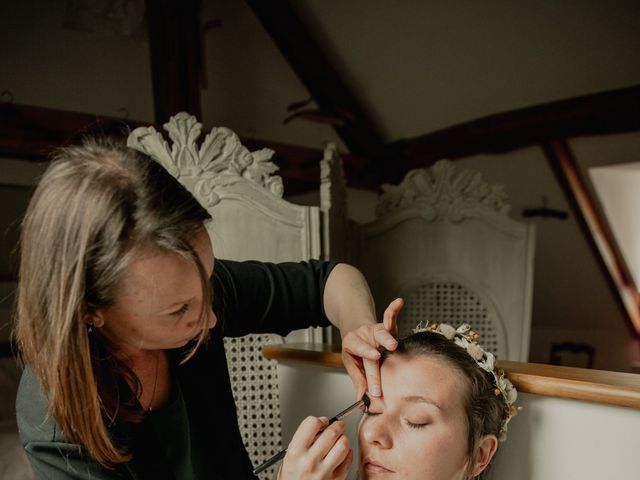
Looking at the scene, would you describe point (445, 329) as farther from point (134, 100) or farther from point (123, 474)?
point (134, 100)

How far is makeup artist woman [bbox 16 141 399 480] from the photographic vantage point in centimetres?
74

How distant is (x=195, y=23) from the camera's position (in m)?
3.35

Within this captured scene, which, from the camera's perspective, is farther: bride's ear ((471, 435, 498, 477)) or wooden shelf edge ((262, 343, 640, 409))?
bride's ear ((471, 435, 498, 477))

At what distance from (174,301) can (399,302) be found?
1.42 ft

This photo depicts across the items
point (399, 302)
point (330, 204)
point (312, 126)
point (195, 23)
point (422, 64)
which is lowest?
point (399, 302)

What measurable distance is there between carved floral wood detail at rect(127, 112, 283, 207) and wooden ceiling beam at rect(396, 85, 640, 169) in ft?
7.91

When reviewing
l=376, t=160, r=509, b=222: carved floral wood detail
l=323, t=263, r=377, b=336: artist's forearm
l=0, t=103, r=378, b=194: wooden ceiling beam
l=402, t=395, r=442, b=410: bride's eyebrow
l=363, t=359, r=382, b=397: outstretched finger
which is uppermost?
l=0, t=103, r=378, b=194: wooden ceiling beam

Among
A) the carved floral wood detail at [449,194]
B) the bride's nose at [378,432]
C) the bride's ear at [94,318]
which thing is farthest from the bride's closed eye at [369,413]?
the carved floral wood detail at [449,194]

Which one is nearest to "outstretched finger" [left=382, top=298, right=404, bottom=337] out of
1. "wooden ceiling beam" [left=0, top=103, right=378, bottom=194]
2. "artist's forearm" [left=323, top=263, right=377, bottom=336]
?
"artist's forearm" [left=323, top=263, right=377, bottom=336]

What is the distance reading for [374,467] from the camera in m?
0.95

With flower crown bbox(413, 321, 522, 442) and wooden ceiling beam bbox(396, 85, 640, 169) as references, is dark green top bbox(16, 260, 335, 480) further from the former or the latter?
wooden ceiling beam bbox(396, 85, 640, 169)

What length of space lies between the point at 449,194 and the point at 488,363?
6.25ft

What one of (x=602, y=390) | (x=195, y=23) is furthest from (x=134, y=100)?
(x=602, y=390)

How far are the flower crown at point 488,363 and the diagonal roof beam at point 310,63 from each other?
9.08 ft
